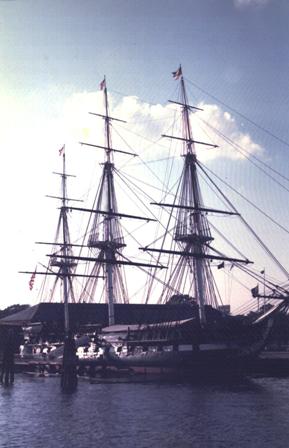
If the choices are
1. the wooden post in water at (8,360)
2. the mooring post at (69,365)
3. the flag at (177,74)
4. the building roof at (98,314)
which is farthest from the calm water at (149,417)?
the building roof at (98,314)

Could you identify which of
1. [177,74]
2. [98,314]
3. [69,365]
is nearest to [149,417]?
[69,365]

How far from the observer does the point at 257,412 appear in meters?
22.4

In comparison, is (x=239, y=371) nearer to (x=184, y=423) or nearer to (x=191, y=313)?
(x=184, y=423)

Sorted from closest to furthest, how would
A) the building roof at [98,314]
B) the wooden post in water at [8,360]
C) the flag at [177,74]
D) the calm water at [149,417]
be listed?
the calm water at [149,417] < the wooden post in water at [8,360] < the flag at [177,74] < the building roof at [98,314]

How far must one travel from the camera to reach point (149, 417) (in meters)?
21.4

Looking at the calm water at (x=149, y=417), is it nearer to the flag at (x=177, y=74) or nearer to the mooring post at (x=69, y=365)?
the mooring post at (x=69, y=365)

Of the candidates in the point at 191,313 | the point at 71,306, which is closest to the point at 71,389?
the point at 71,306

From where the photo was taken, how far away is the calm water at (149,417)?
55.4 feet

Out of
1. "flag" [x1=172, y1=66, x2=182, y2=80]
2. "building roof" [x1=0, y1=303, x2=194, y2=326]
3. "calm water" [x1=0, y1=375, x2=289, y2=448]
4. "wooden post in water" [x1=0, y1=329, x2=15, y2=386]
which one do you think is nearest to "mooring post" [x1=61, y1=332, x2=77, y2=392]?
"calm water" [x1=0, y1=375, x2=289, y2=448]

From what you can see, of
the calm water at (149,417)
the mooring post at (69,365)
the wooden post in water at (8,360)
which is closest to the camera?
the calm water at (149,417)

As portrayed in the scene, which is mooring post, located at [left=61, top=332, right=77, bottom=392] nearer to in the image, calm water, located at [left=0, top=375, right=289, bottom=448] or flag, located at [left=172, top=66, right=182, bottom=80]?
calm water, located at [left=0, top=375, right=289, bottom=448]

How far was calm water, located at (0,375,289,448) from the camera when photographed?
16.9m

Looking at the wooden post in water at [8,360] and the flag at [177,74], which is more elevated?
the flag at [177,74]

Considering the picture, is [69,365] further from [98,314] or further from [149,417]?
[98,314]
